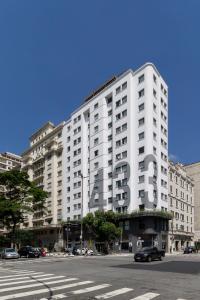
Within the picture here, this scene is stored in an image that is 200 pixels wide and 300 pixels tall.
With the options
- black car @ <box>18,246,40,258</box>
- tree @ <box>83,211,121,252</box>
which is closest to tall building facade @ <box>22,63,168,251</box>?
tree @ <box>83,211,121,252</box>

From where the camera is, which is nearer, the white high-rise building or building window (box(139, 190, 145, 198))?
building window (box(139, 190, 145, 198))

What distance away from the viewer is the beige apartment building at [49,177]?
325 feet

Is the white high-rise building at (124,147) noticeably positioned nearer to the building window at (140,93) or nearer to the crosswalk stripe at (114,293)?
the building window at (140,93)

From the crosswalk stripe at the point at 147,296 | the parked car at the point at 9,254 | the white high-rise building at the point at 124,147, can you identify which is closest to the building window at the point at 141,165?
the white high-rise building at the point at 124,147

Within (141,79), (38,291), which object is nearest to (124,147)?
(141,79)

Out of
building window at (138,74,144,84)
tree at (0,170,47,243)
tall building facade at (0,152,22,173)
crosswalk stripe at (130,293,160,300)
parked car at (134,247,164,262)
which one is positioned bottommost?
parked car at (134,247,164,262)

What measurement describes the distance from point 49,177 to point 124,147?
1285 inches

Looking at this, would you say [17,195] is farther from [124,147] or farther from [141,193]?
[124,147]

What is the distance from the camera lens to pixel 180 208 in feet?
308

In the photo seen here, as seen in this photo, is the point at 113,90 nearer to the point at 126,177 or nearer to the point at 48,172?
the point at 126,177

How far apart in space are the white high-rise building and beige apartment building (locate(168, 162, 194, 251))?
967cm

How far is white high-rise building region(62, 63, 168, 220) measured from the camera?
241 ft

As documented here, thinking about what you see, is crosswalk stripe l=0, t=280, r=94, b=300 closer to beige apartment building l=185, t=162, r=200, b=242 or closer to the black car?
the black car

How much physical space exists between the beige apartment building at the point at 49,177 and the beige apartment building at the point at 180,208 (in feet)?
91.6
